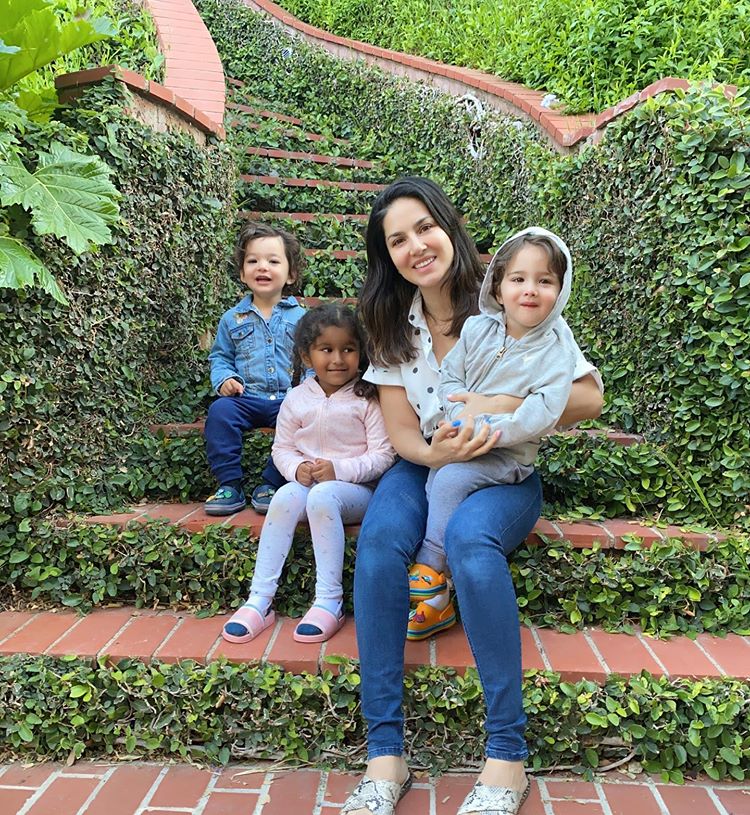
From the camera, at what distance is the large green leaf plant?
6.82 ft

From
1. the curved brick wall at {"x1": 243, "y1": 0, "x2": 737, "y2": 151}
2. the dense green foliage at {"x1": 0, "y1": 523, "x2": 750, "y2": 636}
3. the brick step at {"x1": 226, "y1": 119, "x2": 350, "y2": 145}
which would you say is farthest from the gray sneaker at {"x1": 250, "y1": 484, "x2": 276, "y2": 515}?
the brick step at {"x1": 226, "y1": 119, "x2": 350, "y2": 145}

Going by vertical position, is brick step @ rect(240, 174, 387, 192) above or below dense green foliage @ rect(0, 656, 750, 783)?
above

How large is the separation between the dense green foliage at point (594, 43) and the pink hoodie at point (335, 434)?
1.92 metres

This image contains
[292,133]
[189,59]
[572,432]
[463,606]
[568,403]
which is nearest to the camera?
[463,606]

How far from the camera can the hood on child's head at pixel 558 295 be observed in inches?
76.9

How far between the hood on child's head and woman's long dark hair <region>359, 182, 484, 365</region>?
0.33 ft

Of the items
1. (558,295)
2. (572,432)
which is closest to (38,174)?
(558,295)

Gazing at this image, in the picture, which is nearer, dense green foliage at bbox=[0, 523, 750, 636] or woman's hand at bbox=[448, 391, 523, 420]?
woman's hand at bbox=[448, 391, 523, 420]

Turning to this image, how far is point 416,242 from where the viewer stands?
2.08 meters

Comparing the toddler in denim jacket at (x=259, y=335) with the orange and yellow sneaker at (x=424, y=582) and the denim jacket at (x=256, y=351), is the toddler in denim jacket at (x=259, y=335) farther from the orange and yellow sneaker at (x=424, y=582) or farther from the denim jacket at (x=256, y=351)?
the orange and yellow sneaker at (x=424, y=582)

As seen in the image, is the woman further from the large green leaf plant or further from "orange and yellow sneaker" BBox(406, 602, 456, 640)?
the large green leaf plant

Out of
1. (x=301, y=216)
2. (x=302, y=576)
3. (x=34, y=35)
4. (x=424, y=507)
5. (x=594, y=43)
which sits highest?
(x=594, y=43)

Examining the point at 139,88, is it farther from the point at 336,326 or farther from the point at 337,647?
the point at 337,647

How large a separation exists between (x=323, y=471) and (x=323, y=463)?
0.03 m
